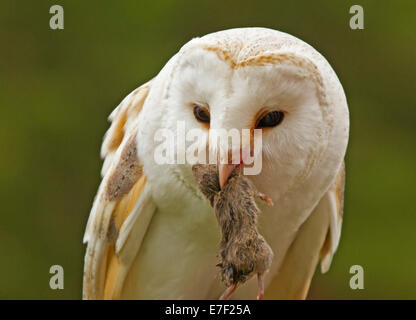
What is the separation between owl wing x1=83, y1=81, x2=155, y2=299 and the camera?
157 cm

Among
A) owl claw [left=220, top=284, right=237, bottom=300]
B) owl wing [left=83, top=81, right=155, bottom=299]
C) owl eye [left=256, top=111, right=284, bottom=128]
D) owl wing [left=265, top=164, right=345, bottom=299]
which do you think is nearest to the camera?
owl claw [left=220, top=284, right=237, bottom=300]

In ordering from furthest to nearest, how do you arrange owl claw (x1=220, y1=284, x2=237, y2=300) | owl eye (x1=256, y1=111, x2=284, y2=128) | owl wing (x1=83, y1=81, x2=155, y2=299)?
owl wing (x1=83, y1=81, x2=155, y2=299) < owl eye (x1=256, y1=111, x2=284, y2=128) < owl claw (x1=220, y1=284, x2=237, y2=300)

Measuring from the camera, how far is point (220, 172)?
1.21 m

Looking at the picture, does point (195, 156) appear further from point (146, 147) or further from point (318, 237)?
point (318, 237)

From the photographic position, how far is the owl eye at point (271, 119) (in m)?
1.27

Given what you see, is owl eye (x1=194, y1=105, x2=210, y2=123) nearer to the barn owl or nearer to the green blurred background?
the barn owl

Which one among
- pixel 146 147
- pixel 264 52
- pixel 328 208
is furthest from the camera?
pixel 328 208

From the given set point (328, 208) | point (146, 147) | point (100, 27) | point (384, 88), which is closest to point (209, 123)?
point (146, 147)

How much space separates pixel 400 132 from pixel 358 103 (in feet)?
0.77

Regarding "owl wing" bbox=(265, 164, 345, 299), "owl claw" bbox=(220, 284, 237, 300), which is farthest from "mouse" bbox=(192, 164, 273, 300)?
"owl wing" bbox=(265, 164, 345, 299)

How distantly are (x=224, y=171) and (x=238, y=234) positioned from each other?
0.37 feet

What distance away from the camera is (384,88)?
9.89 feet

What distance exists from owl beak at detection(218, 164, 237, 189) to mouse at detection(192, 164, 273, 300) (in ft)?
0.05

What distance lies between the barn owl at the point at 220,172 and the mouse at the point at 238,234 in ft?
0.14
